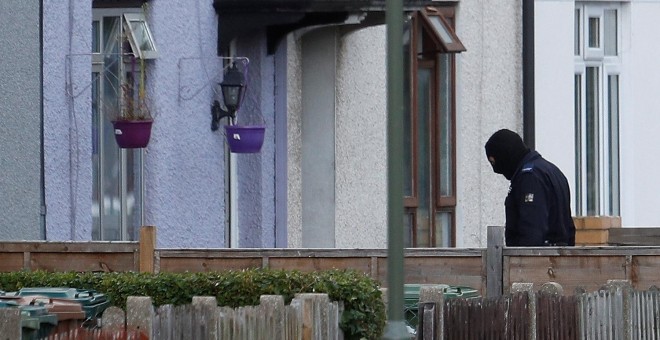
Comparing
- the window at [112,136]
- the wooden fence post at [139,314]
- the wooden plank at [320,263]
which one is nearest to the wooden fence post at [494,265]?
the wooden plank at [320,263]

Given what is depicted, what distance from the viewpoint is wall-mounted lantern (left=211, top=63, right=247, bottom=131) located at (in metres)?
15.5

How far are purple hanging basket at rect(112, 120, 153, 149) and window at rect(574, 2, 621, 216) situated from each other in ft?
23.6

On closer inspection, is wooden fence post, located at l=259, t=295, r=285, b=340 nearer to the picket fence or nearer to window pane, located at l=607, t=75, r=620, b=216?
the picket fence

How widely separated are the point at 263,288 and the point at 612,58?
36.3ft

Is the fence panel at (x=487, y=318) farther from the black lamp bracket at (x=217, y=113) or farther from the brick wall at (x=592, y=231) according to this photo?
the brick wall at (x=592, y=231)

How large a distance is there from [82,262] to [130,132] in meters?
2.33

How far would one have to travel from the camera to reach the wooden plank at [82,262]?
12146mm

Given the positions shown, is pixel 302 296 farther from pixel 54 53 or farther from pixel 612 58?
pixel 612 58

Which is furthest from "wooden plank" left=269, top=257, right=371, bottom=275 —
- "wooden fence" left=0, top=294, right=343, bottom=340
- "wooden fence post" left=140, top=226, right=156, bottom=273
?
"wooden fence" left=0, top=294, right=343, bottom=340

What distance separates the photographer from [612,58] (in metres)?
20.6

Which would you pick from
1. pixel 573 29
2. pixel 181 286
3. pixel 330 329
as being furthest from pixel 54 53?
pixel 573 29

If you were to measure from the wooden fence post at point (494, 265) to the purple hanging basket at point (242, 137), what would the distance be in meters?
3.92

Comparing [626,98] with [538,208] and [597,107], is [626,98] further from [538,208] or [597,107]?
[538,208]

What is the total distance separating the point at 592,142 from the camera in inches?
818
